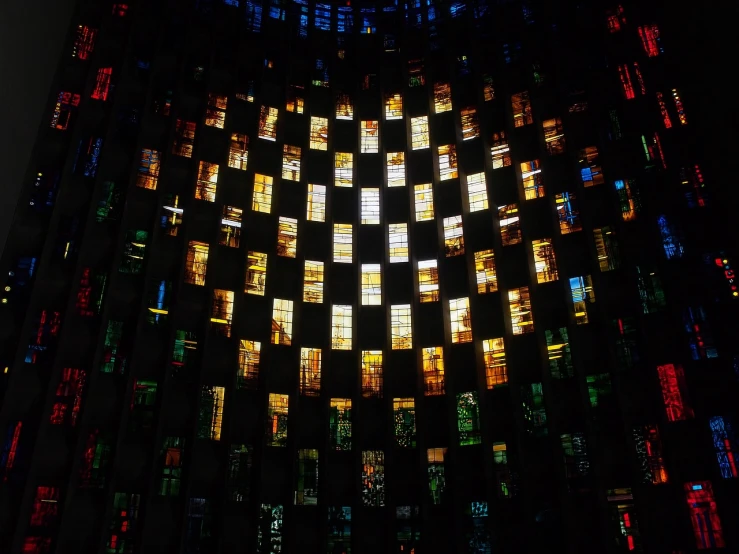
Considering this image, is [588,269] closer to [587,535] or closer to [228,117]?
[587,535]

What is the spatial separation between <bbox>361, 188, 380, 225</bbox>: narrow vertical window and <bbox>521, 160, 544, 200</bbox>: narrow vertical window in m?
5.24

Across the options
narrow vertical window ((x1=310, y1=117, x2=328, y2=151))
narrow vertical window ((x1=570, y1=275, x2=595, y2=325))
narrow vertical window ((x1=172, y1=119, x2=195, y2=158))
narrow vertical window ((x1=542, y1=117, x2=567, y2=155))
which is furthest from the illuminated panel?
narrow vertical window ((x1=172, y1=119, x2=195, y2=158))

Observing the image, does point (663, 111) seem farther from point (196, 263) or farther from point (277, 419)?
point (196, 263)

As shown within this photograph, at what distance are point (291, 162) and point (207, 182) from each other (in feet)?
10.9

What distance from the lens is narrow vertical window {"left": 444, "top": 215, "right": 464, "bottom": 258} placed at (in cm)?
2167

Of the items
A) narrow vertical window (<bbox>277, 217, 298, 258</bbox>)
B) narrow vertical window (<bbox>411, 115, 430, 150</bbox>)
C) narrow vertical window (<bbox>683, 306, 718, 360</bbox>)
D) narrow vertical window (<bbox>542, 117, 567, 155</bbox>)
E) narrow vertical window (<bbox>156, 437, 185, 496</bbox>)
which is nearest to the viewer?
narrow vertical window (<bbox>683, 306, 718, 360</bbox>)

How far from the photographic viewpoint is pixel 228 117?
886 inches

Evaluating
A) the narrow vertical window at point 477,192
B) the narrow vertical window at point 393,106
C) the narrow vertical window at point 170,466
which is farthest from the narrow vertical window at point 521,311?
the narrow vertical window at point 170,466

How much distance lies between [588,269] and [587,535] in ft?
25.1

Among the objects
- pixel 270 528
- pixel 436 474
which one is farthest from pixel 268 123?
pixel 270 528

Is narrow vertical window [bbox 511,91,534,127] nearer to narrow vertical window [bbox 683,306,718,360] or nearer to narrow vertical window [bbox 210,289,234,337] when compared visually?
narrow vertical window [bbox 683,306,718,360]

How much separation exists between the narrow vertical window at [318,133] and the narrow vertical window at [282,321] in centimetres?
647

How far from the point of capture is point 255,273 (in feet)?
68.6

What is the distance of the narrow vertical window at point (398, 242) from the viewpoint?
874 inches
